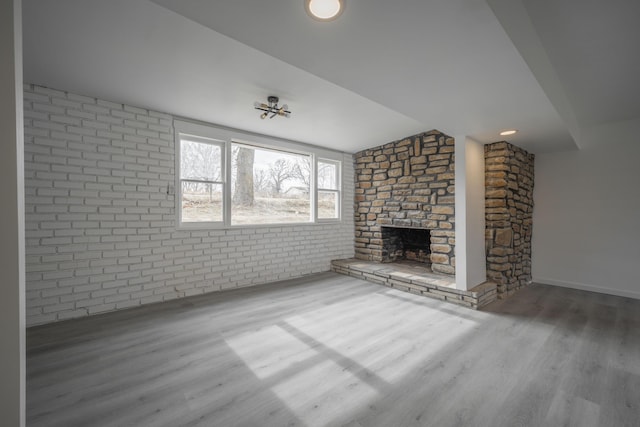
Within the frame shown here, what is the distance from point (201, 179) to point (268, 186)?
3.54 feet

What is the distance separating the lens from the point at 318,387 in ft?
5.98

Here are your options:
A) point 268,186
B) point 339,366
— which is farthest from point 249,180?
point 339,366

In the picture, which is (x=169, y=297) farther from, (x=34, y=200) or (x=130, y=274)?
(x=34, y=200)

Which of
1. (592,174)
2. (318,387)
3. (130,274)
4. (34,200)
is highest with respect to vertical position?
(592,174)

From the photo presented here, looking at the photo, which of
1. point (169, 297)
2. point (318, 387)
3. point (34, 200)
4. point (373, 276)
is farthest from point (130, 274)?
point (373, 276)

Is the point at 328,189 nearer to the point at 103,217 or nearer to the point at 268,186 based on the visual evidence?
the point at 268,186

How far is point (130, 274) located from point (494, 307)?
4.41 metres

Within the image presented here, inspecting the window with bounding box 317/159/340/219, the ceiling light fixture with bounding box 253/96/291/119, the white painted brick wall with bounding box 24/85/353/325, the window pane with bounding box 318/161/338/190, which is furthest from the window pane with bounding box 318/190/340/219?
the ceiling light fixture with bounding box 253/96/291/119

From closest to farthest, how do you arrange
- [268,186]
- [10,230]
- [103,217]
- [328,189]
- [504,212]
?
[10,230], [103,217], [504,212], [268,186], [328,189]

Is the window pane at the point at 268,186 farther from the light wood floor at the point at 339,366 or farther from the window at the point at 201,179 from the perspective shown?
the light wood floor at the point at 339,366

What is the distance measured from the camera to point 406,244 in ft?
17.9

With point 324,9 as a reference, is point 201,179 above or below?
below

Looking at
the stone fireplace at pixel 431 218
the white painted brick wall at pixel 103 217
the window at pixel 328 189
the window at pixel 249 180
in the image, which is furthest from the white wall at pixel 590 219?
the white painted brick wall at pixel 103 217

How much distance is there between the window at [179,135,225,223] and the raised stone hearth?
8.02 ft
